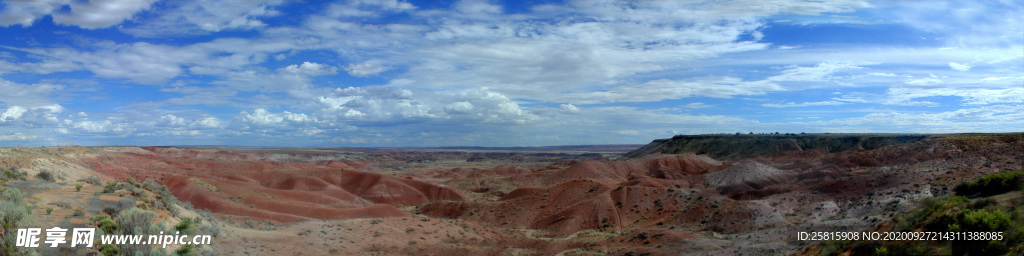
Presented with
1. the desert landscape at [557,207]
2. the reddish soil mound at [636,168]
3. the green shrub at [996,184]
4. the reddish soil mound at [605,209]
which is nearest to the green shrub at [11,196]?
the desert landscape at [557,207]

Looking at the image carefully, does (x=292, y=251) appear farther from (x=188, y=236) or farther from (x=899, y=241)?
(x=899, y=241)

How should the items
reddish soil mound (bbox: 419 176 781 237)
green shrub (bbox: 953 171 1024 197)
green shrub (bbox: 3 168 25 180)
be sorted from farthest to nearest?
reddish soil mound (bbox: 419 176 781 237), green shrub (bbox: 3 168 25 180), green shrub (bbox: 953 171 1024 197)

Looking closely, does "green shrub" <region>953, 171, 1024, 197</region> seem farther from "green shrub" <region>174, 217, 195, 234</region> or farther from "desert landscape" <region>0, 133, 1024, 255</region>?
"green shrub" <region>174, 217, 195, 234</region>

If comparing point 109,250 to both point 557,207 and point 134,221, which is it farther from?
point 557,207

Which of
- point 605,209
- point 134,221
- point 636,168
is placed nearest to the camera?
point 134,221

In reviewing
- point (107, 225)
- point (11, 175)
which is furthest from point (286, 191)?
point (107, 225)

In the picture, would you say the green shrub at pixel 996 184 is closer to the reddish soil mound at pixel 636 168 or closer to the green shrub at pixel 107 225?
the green shrub at pixel 107 225

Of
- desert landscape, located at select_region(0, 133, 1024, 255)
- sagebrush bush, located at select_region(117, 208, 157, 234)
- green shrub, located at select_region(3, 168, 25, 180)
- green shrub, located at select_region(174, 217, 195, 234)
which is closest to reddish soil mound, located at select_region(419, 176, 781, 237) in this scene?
desert landscape, located at select_region(0, 133, 1024, 255)

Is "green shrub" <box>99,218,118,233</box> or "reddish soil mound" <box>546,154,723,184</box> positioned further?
"reddish soil mound" <box>546,154,723,184</box>

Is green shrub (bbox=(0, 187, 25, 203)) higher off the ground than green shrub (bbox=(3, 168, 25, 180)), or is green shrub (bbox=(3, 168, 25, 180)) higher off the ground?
green shrub (bbox=(3, 168, 25, 180))

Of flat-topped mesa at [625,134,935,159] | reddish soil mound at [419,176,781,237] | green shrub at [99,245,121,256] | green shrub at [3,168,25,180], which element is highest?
flat-topped mesa at [625,134,935,159]

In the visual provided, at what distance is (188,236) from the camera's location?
50.2 ft

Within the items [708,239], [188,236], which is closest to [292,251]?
[188,236]

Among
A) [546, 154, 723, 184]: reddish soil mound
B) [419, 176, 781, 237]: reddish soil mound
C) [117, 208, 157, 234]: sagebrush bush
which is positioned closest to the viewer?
[117, 208, 157, 234]: sagebrush bush
